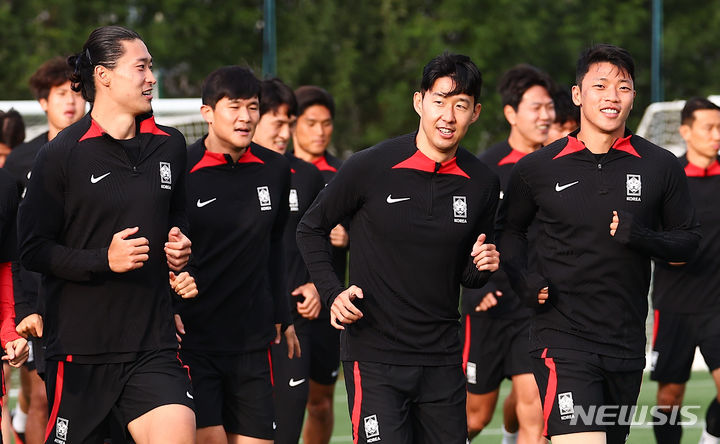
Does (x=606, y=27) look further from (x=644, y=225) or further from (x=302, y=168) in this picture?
(x=644, y=225)

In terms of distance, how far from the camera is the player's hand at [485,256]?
582 cm

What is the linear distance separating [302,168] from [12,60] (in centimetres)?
1793

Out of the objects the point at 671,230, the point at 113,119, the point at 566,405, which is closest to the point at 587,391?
the point at 566,405

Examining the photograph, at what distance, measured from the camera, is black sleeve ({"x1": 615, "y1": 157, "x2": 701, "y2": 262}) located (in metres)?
5.89

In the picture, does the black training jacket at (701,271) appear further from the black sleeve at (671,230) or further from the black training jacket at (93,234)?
the black training jacket at (93,234)

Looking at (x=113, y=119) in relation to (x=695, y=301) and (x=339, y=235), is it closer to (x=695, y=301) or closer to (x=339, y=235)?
(x=339, y=235)

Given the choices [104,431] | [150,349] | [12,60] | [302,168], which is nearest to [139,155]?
[150,349]

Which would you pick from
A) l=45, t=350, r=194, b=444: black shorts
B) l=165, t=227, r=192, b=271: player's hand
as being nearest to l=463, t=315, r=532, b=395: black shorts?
l=45, t=350, r=194, b=444: black shorts

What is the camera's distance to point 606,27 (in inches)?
1129

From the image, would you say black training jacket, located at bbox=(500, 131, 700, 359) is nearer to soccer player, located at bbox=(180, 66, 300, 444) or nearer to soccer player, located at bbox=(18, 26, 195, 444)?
soccer player, located at bbox=(180, 66, 300, 444)

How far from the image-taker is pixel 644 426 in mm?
10695

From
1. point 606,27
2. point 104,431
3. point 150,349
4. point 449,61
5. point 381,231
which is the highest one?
point 606,27

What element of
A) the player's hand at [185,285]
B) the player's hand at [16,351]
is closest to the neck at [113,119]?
the player's hand at [185,285]

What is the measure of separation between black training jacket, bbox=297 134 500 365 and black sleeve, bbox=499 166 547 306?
330 mm
